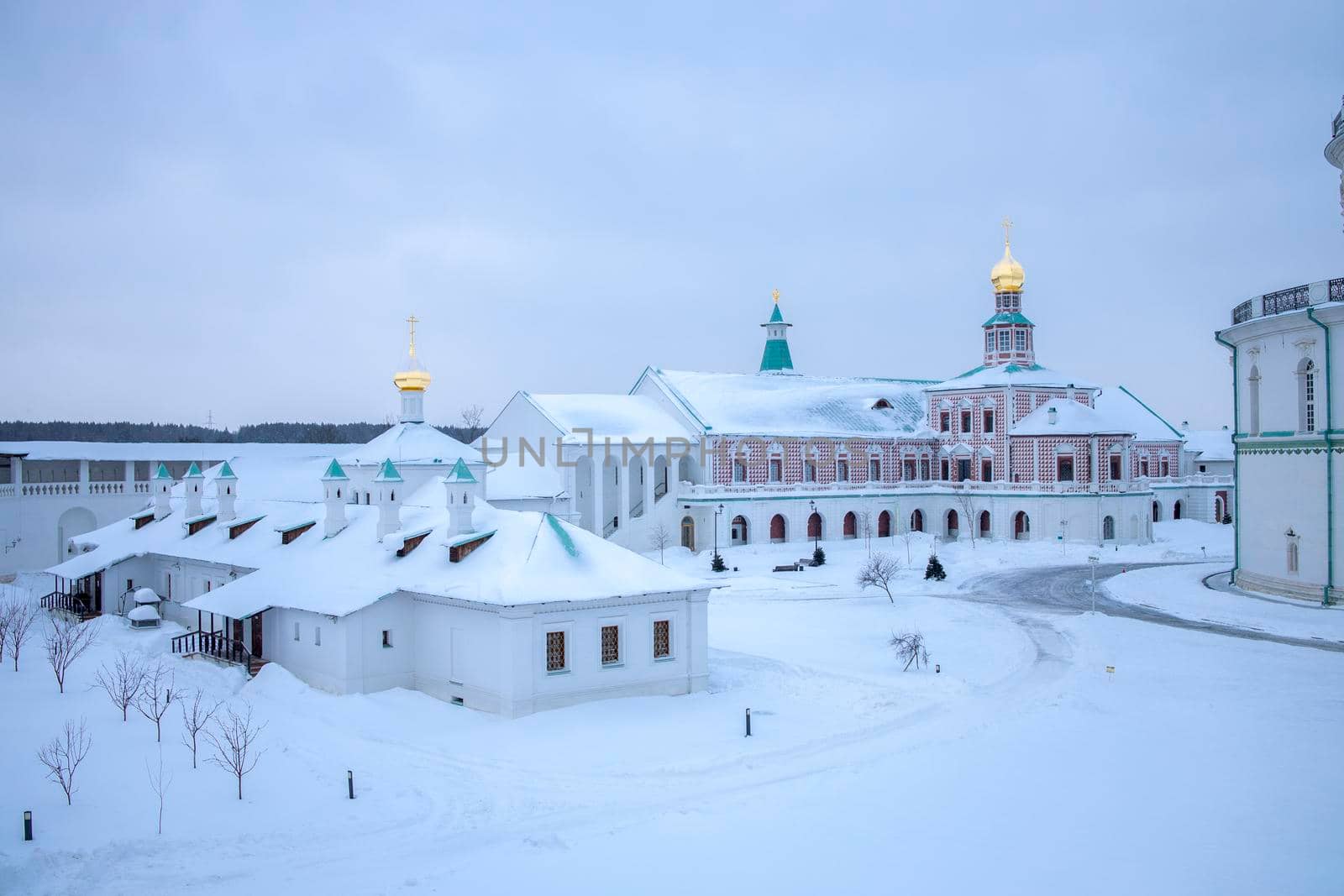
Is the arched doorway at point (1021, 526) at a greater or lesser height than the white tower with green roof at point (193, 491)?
lesser

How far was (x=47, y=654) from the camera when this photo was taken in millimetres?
29484

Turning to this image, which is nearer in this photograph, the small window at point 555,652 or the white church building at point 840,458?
the small window at point 555,652

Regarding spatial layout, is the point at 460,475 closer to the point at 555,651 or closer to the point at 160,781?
the point at 555,651

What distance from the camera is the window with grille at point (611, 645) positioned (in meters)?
25.5

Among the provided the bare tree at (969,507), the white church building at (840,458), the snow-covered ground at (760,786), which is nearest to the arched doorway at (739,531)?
the white church building at (840,458)

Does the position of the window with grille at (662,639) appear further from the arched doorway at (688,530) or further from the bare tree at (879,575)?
the arched doorway at (688,530)

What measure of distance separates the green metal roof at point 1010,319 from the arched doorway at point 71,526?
160 ft

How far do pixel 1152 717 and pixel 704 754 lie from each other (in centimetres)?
959

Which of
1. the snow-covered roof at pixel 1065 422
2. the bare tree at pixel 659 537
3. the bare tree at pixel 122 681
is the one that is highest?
the snow-covered roof at pixel 1065 422

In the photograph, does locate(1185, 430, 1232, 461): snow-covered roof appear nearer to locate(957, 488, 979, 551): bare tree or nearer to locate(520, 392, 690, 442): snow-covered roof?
locate(957, 488, 979, 551): bare tree

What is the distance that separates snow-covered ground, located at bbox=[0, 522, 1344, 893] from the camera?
15648mm

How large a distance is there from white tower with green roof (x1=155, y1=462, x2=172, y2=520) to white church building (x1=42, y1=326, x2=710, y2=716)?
31.4 feet

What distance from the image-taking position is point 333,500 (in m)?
31.9

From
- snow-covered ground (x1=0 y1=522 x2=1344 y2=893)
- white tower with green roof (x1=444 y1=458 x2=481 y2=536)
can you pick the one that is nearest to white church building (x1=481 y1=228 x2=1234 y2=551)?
white tower with green roof (x1=444 y1=458 x2=481 y2=536)
